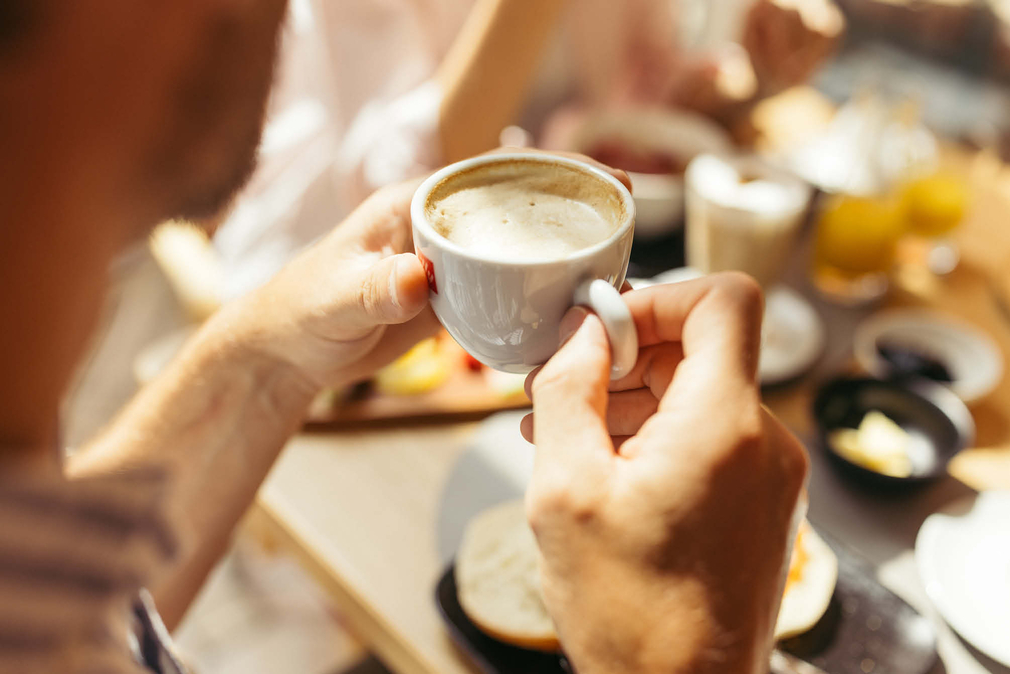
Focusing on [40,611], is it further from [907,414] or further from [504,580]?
[907,414]

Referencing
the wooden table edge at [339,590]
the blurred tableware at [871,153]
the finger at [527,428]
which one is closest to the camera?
the finger at [527,428]

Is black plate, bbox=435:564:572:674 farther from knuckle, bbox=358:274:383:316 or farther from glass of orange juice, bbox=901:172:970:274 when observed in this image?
glass of orange juice, bbox=901:172:970:274

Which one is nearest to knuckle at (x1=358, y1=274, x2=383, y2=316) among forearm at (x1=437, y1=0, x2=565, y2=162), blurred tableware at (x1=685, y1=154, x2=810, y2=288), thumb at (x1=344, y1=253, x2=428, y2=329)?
thumb at (x1=344, y1=253, x2=428, y2=329)

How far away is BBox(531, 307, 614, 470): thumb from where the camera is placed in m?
0.54

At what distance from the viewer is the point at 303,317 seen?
0.82 m

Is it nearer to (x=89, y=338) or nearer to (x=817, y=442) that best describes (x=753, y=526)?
(x=89, y=338)

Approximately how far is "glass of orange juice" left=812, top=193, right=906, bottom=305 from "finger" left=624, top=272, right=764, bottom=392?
0.96m

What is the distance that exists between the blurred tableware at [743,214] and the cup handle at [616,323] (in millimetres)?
746

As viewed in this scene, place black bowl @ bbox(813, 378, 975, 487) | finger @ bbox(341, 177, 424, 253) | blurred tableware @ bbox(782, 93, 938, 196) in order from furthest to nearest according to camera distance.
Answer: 1. blurred tableware @ bbox(782, 93, 938, 196)
2. black bowl @ bbox(813, 378, 975, 487)
3. finger @ bbox(341, 177, 424, 253)

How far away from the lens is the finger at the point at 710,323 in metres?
0.56

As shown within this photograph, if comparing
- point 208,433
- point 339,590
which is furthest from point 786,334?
point 208,433

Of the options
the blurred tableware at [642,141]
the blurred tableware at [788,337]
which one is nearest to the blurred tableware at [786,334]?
the blurred tableware at [788,337]

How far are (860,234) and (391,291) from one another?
1091mm

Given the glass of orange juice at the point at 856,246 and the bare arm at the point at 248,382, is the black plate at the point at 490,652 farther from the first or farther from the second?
the glass of orange juice at the point at 856,246
